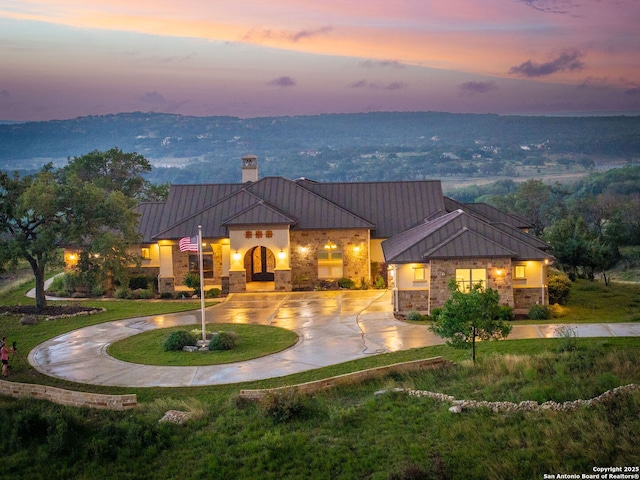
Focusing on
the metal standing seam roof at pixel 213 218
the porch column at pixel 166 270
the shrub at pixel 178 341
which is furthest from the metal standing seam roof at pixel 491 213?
the shrub at pixel 178 341

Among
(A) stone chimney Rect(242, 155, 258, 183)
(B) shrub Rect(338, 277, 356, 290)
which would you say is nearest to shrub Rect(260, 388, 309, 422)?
(B) shrub Rect(338, 277, 356, 290)

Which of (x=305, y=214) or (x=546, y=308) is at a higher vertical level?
(x=305, y=214)

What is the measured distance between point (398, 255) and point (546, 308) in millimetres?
6463

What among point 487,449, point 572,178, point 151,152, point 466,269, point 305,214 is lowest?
point 487,449

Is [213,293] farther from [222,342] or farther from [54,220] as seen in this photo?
[222,342]

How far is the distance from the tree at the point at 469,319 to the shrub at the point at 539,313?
871 cm

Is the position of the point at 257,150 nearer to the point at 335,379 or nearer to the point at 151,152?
the point at 151,152

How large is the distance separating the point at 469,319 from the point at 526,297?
36.1 feet

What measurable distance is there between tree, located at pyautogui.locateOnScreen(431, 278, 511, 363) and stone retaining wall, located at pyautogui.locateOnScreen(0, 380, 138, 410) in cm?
892

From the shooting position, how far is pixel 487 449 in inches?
575

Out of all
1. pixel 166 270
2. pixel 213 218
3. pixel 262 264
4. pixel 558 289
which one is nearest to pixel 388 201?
pixel 262 264

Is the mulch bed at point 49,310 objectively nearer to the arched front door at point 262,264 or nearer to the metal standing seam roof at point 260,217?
the metal standing seam roof at point 260,217

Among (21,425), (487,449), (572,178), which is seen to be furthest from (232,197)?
(572,178)

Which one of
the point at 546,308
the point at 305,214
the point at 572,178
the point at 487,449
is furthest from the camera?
the point at 572,178
